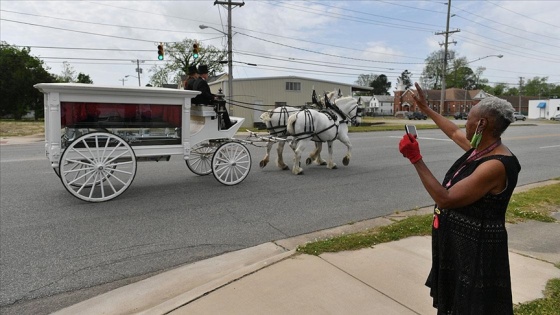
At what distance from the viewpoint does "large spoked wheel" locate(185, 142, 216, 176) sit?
29.5 ft

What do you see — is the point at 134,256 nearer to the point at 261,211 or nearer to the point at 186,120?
the point at 261,211

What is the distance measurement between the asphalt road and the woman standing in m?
3.14

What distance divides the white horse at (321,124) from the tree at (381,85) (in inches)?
5120

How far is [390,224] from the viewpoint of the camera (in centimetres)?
559

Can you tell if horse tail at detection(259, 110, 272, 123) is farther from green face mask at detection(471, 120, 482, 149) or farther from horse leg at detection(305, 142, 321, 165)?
green face mask at detection(471, 120, 482, 149)

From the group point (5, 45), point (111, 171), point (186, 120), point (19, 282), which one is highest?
point (5, 45)

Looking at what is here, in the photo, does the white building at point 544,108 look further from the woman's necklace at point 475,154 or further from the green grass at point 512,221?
the woman's necklace at point 475,154

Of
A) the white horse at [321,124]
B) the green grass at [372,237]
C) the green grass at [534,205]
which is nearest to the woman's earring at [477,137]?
the green grass at [372,237]

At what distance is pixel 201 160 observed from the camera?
Answer: 9.23 m

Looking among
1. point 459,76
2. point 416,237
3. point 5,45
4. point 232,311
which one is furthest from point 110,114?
point 459,76

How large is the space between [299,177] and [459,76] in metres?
122

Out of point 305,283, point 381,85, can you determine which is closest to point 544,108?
point 381,85

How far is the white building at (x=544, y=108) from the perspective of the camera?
262ft

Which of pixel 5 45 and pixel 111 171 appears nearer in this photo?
pixel 111 171
